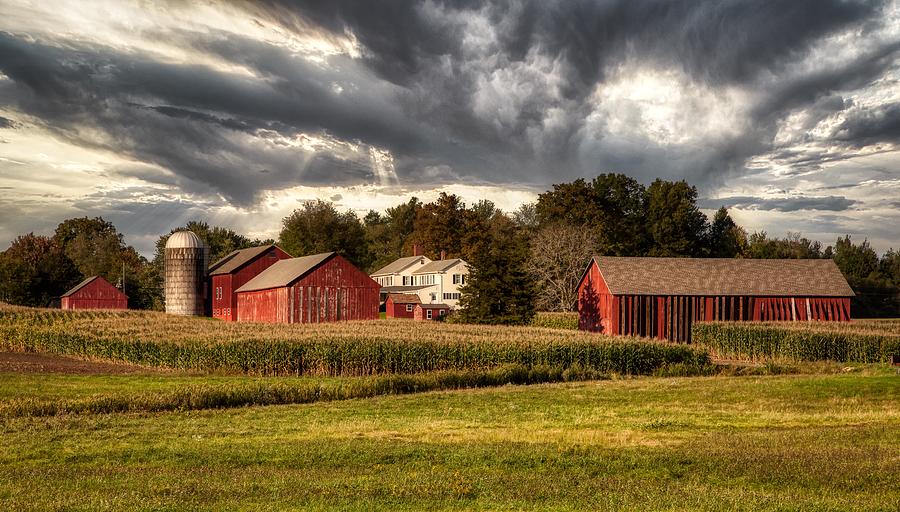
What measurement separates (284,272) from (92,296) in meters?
34.2

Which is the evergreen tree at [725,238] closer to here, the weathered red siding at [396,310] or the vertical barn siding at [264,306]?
the weathered red siding at [396,310]

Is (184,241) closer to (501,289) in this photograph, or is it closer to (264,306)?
(264,306)

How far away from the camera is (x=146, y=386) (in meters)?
29.7

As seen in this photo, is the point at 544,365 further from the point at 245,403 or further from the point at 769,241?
the point at 769,241

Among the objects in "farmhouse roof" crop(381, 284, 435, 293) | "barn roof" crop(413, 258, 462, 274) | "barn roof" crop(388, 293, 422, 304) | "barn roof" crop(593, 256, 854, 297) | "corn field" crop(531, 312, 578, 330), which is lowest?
"corn field" crop(531, 312, 578, 330)

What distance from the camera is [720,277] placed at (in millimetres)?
61094

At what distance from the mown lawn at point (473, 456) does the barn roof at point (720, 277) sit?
108 feet

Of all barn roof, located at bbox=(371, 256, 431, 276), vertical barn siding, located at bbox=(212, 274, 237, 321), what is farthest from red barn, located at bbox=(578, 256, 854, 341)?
barn roof, located at bbox=(371, 256, 431, 276)

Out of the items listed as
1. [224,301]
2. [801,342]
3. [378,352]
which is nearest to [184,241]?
[224,301]

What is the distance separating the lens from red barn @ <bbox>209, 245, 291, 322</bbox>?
253ft

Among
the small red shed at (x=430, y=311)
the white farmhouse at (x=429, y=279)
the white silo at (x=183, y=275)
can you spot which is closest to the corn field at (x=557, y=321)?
the white farmhouse at (x=429, y=279)

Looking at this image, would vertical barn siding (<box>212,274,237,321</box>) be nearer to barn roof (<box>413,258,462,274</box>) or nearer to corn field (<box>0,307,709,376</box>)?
barn roof (<box>413,258,462,274</box>)

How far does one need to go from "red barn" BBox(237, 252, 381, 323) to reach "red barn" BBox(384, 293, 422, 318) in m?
22.9

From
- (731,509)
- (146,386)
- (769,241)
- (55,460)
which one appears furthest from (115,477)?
(769,241)
